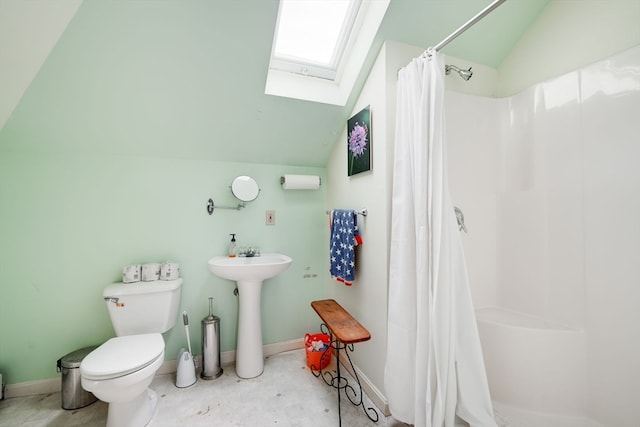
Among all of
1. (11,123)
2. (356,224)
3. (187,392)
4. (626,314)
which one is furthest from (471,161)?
(11,123)

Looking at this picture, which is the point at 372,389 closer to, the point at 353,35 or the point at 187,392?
the point at 187,392

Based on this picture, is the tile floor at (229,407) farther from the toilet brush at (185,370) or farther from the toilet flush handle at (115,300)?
the toilet flush handle at (115,300)

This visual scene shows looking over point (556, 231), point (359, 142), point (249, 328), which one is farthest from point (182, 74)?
point (556, 231)

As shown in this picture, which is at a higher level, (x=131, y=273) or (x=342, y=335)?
(x=131, y=273)

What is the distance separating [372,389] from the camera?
1.55 metres

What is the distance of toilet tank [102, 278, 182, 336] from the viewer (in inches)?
62.2

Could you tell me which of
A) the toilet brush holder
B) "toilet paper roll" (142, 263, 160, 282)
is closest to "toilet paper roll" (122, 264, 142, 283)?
"toilet paper roll" (142, 263, 160, 282)

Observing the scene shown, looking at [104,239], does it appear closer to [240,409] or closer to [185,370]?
[185,370]

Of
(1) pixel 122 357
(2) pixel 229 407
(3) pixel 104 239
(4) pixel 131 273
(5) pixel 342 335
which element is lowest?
(2) pixel 229 407

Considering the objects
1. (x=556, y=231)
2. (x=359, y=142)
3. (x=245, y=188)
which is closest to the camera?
(x=556, y=231)

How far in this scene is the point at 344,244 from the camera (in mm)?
1739

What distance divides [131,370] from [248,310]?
2.42 ft

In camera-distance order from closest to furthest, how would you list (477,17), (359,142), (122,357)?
(477,17), (122,357), (359,142)

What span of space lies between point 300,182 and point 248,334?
49.3 inches
